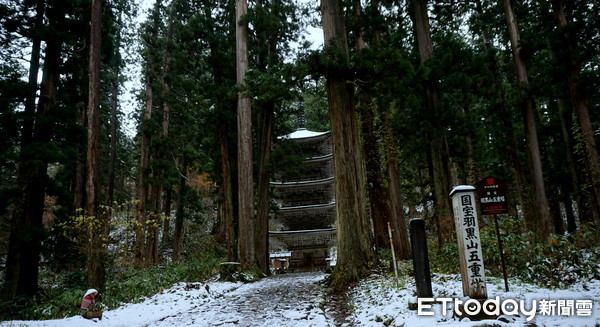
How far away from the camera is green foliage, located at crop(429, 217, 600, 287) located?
5.40m

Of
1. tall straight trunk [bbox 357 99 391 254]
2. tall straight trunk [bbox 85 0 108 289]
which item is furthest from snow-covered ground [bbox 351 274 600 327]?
tall straight trunk [bbox 85 0 108 289]

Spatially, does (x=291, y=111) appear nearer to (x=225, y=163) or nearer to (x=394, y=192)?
(x=225, y=163)

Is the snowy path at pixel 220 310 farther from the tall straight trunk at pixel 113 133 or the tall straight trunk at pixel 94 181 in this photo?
the tall straight trunk at pixel 113 133

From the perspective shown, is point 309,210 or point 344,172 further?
point 309,210

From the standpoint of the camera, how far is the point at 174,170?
15.4 m

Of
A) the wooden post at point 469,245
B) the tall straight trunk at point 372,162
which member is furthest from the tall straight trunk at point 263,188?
the wooden post at point 469,245

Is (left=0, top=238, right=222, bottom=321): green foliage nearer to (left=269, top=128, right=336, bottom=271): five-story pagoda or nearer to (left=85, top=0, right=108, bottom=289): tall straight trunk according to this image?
(left=85, top=0, right=108, bottom=289): tall straight trunk

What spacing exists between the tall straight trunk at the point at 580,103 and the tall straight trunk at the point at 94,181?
12725 mm

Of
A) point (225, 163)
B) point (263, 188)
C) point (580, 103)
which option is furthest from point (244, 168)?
point (580, 103)

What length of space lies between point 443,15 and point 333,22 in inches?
260

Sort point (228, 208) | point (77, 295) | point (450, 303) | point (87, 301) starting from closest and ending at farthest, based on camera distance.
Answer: point (450, 303) → point (87, 301) → point (77, 295) → point (228, 208)

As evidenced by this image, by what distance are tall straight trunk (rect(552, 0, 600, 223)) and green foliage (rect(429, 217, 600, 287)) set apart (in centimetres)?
340

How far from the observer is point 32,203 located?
344 inches

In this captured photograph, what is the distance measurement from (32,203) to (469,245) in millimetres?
10615
